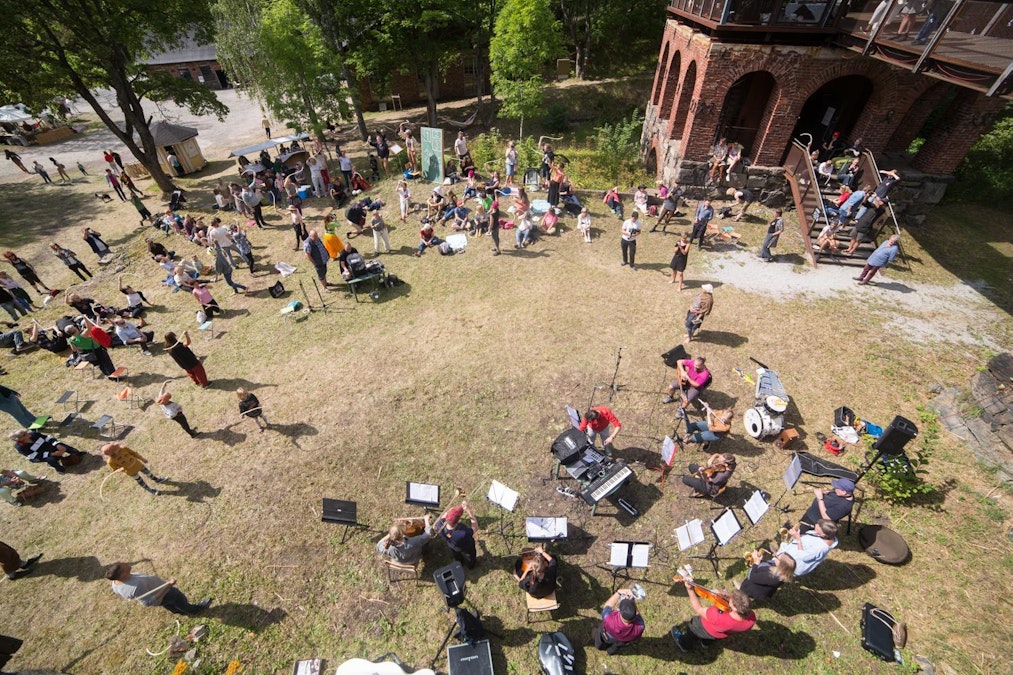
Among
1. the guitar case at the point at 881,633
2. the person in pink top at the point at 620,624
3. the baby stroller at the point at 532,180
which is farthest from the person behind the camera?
the baby stroller at the point at 532,180

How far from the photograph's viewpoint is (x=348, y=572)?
7.56 m

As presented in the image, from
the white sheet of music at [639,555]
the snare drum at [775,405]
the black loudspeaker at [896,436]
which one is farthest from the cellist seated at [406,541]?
the black loudspeaker at [896,436]

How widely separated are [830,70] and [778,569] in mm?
17032

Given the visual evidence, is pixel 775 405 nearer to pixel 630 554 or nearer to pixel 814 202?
pixel 630 554

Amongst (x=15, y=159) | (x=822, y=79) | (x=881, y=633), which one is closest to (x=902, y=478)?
(x=881, y=633)

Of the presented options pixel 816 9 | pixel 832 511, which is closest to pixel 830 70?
pixel 816 9

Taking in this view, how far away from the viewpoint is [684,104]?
61.3 feet

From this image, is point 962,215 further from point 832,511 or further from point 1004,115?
point 832,511

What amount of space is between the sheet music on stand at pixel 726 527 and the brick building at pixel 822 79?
37.3 feet

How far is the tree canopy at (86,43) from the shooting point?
54.4ft

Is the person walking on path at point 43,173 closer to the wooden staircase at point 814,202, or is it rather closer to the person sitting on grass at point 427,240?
the person sitting on grass at point 427,240

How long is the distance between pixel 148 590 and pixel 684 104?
2302 centimetres

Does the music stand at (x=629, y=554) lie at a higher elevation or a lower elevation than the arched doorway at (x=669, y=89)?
lower

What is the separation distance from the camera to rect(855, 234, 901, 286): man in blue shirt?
491 inches
